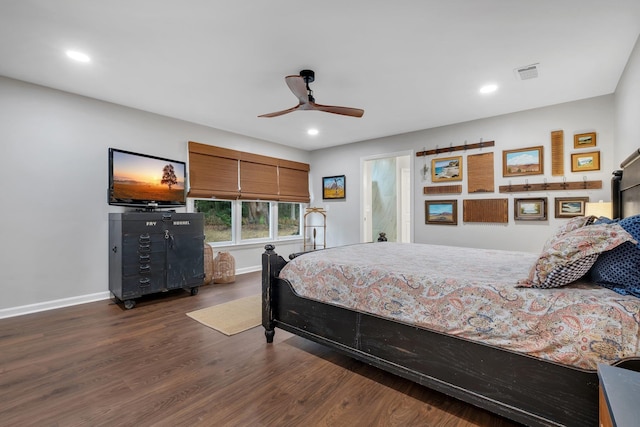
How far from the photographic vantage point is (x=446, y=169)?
15.0ft

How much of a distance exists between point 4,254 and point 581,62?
6.05 m

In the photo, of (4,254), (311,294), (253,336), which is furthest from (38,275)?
(311,294)

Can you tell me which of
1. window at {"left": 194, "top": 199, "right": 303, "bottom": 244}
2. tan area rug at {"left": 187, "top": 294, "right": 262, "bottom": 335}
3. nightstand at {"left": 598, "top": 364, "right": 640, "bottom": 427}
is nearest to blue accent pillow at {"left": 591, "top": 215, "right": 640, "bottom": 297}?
nightstand at {"left": 598, "top": 364, "right": 640, "bottom": 427}

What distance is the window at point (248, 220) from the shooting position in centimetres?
487

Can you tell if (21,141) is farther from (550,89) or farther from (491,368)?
(550,89)

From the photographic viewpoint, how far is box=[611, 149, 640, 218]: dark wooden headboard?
7.20 feet

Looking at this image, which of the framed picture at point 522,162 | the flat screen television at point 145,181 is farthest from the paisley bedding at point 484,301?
the flat screen television at point 145,181

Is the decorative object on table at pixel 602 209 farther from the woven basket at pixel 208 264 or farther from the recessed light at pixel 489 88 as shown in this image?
the woven basket at pixel 208 264

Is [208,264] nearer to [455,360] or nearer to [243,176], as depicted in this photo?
[243,176]

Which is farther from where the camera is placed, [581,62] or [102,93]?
[102,93]

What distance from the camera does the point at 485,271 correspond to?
5.99ft

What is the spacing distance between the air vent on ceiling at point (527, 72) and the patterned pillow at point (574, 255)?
83.3 inches

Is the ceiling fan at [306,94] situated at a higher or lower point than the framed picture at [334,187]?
higher

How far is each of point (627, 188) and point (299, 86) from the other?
3035 mm
